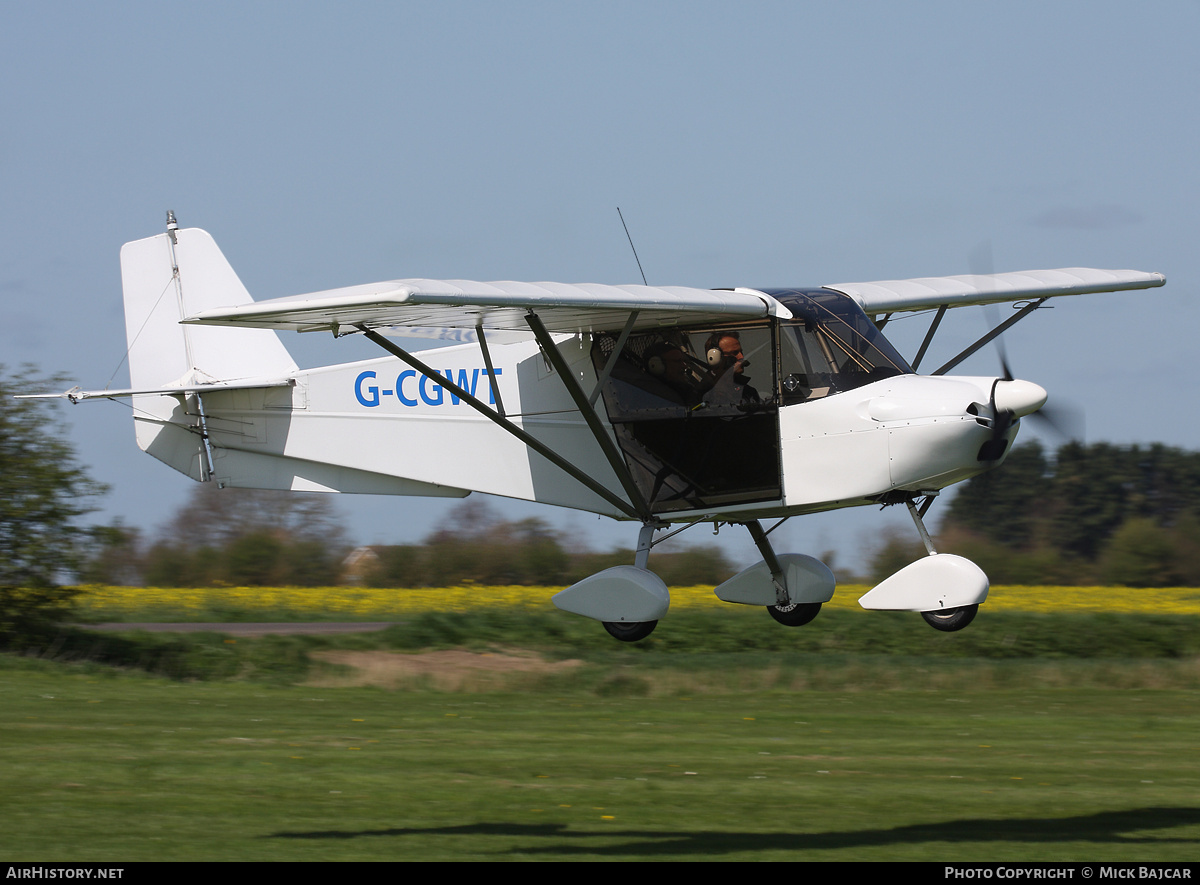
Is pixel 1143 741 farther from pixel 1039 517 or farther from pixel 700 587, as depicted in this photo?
pixel 1039 517

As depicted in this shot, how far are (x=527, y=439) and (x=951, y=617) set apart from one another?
13.2ft

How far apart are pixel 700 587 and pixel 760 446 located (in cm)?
2146

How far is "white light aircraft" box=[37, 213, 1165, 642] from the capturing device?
10664mm

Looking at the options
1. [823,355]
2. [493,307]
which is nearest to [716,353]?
[823,355]

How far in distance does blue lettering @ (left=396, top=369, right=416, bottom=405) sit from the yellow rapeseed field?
1475cm

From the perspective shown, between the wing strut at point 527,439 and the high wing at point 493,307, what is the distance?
44 cm

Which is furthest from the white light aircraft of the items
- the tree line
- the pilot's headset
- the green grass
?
the tree line

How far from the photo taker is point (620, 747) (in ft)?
44.0

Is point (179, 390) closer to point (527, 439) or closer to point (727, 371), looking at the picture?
point (527, 439)

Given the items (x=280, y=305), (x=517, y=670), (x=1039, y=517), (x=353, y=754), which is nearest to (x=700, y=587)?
(x=517, y=670)
